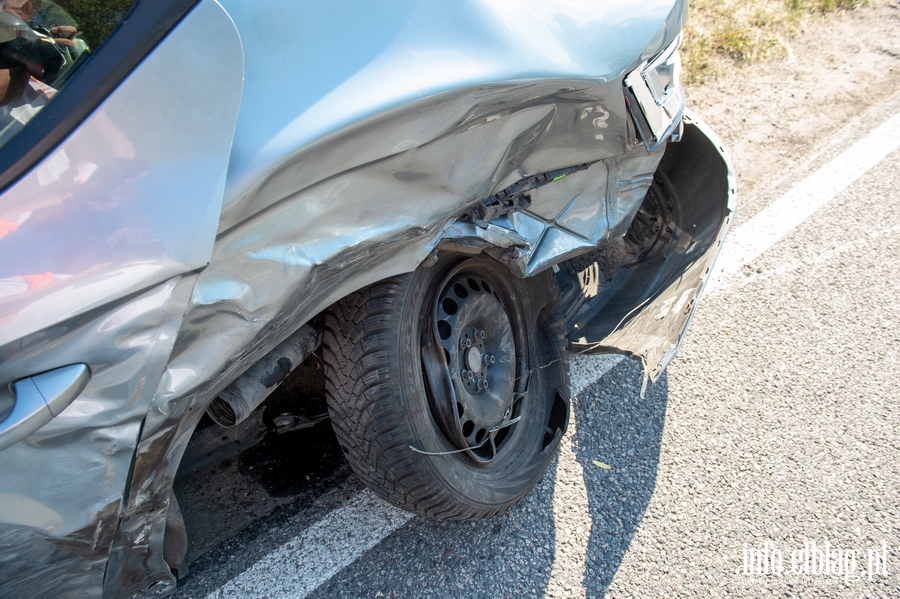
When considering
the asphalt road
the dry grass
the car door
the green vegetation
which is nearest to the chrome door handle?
the car door

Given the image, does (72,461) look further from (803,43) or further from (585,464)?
(803,43)

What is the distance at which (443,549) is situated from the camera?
2.10m

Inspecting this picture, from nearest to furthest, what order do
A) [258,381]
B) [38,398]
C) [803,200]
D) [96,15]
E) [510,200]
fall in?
[38,398] → [96,15] → [258,381] → [510,200] → [803,200]

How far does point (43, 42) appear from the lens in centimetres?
130

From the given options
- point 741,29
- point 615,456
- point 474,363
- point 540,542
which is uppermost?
point 474,363

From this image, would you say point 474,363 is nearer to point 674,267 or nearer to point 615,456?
point 615,456

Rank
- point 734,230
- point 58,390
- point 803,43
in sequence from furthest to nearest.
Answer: point 803,43 < point 734,230 < point 58,390

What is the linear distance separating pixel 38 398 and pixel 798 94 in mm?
4710

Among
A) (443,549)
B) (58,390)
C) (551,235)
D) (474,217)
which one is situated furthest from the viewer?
(443,549)

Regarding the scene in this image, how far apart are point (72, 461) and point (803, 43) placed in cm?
539

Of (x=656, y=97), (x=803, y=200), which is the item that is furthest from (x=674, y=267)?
(x=803, y=200)

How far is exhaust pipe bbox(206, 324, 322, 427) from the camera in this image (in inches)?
58.9

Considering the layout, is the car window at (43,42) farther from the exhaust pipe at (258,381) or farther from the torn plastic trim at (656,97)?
the torn plastic trim at (656,97)

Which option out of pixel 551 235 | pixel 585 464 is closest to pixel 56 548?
pixel 551 235
